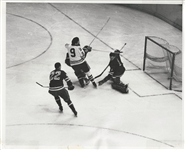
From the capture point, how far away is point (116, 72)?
1188 centimetres

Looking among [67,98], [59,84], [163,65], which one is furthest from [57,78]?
[163,65]

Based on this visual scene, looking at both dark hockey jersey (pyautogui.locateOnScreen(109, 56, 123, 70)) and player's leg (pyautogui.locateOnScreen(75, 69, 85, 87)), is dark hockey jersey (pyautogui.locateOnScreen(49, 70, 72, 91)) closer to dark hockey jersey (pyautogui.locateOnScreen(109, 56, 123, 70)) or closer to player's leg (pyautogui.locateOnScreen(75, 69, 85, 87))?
player's leg (pyautogui.locateOnScreen(75, 69, 85, 87))

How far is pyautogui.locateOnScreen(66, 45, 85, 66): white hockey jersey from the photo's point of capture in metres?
11.5

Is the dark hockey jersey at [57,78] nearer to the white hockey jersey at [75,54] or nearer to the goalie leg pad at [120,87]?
the white hockey jersey at [75,54]

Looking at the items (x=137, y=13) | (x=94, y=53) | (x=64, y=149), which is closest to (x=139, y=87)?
(x=94, y=53)

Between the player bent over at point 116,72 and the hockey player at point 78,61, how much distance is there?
1.42ft

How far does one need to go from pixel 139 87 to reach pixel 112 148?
109 inches

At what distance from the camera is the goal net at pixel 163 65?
12.2 meters

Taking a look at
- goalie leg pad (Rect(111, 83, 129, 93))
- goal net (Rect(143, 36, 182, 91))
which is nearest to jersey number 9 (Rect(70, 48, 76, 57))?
goalie leg pad (Rect(111, 83, 129, 93))

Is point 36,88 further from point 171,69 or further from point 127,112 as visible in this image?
point 171,69

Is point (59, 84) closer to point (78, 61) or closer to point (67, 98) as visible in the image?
point (67, 98)

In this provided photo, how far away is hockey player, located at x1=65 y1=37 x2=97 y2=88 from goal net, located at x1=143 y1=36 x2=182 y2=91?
5.95 ft

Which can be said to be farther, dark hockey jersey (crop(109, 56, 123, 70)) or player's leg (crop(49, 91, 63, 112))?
dark hockey jersey (crop(109, 56, 123, 70))

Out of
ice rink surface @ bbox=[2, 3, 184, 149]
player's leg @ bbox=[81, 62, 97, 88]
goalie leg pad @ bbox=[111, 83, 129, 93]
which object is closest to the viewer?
ice rink surface @ bbox=[2, 3, 184, 149]
